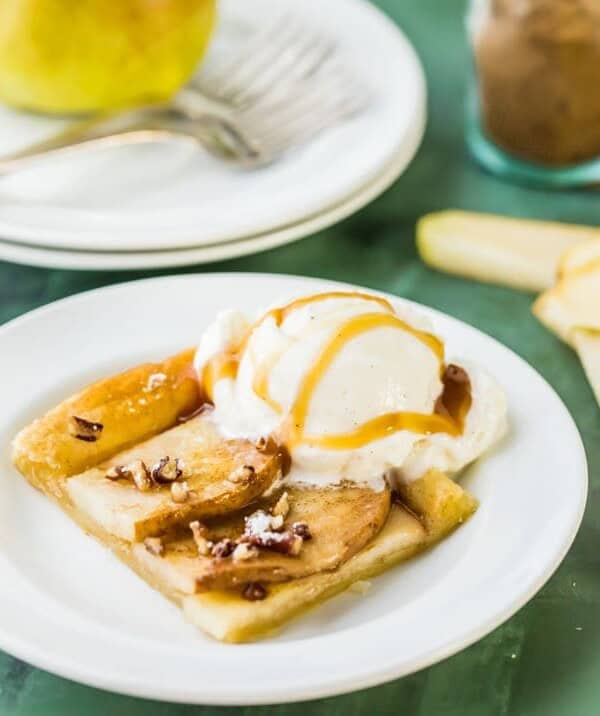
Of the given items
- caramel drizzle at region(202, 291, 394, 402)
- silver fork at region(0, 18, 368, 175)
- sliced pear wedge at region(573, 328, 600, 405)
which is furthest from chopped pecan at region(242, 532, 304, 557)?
silver fork at region(0, 18, 368, 175)

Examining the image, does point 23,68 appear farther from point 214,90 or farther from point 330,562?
point 330,562

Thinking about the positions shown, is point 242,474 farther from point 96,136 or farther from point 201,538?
point 96,136

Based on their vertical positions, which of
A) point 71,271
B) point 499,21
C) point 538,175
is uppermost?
point 499,21

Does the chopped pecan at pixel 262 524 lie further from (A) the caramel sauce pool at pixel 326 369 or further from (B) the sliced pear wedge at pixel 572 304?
(B) the sliced pear wedge at pixel 572 304

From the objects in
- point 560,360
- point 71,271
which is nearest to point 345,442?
point 560,360

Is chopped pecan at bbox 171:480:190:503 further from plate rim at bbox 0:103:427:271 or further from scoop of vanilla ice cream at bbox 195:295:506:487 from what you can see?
plate rim at bbox 0:103:427:271

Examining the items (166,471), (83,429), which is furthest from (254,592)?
(83,429)

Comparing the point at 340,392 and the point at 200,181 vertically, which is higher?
the point at 340,392
